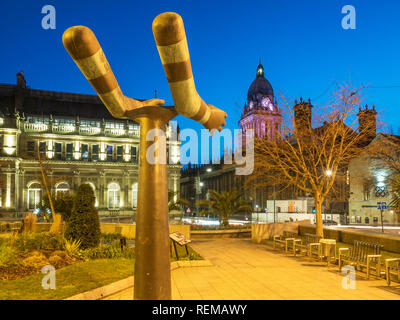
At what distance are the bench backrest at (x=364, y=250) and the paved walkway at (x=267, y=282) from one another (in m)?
0.75

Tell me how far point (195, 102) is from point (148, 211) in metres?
1.55

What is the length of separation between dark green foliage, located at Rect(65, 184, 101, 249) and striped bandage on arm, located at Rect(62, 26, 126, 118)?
27.5 feet

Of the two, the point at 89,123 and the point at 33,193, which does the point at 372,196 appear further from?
the point at 33,193

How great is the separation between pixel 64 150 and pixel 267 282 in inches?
2248

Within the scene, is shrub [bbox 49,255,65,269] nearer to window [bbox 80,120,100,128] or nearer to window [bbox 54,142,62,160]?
window [bbox 54,142,62,160]

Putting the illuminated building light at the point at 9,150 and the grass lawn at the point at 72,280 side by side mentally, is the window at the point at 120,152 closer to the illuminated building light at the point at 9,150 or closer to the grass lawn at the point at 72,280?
the illuminated building light at the point at 9,150

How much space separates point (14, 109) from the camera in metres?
61.9

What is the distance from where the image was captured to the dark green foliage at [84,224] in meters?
12.2

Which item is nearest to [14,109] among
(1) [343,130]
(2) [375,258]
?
(1) [343,130]

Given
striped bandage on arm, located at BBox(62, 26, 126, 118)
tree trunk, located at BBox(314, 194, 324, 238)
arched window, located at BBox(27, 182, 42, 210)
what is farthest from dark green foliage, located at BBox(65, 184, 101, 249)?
arched window, located at BBox(27, 182, 42, 210)

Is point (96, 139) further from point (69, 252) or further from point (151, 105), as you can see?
point (151, 105)

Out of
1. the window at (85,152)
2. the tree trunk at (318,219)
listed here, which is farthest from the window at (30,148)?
the tree trunk at (318,219)

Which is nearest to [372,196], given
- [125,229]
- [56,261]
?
[125,229]

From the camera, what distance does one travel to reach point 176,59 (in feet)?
11.5
